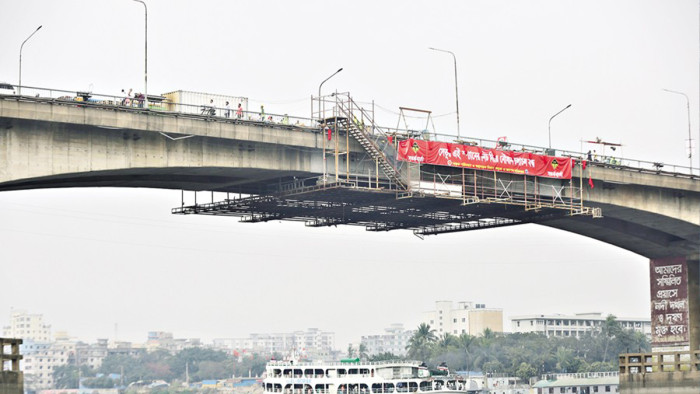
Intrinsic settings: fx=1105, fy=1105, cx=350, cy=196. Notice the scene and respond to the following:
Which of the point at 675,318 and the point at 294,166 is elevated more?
the point at 294,166

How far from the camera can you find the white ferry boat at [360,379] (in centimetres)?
8831

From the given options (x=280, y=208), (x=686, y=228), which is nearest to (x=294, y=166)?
(x=280, y=208)

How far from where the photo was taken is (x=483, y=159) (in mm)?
70625

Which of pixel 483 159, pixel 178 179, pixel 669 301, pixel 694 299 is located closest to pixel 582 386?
pixel 669 301

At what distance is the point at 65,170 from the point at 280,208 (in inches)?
853

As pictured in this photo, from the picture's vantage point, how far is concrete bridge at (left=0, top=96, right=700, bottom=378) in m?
52.8

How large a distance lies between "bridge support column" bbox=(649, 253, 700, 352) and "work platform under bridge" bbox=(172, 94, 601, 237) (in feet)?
52.2

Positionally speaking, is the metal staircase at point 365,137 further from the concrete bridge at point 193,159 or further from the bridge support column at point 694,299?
the bridge support column at point 694,299

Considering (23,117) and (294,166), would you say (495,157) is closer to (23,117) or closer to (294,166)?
(294,166)

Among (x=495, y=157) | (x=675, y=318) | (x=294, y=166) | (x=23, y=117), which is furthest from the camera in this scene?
(x=675, y=318)

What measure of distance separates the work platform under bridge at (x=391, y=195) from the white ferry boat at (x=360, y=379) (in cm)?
1264

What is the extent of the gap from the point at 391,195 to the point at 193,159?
15.0 m

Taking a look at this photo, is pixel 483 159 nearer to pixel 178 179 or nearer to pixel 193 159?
pixel 178 179

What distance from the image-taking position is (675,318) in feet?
299
